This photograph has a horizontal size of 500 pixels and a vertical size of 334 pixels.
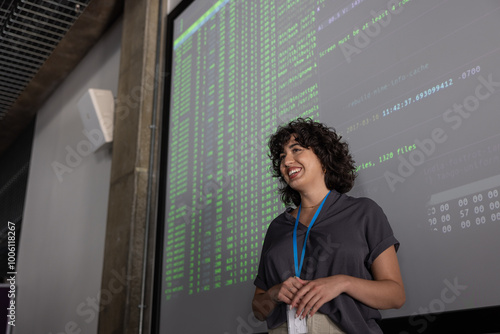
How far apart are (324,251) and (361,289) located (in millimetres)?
142

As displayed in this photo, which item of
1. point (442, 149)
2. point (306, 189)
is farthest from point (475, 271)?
point (306, 189)

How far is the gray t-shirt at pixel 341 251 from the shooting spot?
1.36 m

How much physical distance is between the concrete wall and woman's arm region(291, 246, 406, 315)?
7.05ft

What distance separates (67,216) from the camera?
14.1 ft

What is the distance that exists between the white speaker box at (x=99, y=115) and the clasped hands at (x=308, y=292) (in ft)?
8.68

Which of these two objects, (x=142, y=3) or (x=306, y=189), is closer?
(x=306, y=189)

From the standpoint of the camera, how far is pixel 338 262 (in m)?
1.42

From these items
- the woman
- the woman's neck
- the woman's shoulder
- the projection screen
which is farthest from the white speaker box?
the woman's shoulder

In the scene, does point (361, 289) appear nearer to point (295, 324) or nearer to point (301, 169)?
point (295, 324)

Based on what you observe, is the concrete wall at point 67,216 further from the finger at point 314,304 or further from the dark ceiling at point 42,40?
the finger at point 314,304

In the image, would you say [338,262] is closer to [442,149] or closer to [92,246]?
[442,149]

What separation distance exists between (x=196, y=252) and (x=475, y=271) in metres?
1.53

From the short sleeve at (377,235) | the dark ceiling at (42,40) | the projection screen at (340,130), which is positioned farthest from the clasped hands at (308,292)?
the dark ceiling at (42,40)

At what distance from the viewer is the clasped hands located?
4.28ft
